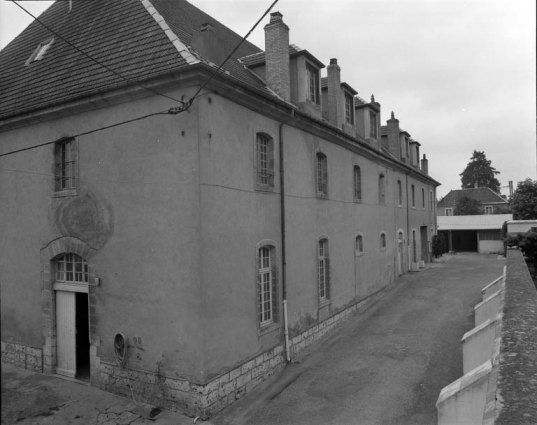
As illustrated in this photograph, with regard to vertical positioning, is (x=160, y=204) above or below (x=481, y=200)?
below

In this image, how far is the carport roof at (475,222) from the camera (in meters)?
38.4

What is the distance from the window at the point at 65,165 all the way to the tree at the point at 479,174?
236 feet

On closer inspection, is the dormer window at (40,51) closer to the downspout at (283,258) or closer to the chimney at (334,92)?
the downspout at (283,258)

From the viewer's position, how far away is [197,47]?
9.75m

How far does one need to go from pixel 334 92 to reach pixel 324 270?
674cm

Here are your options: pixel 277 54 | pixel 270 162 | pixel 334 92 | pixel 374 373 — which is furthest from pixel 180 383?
pixel 334 92

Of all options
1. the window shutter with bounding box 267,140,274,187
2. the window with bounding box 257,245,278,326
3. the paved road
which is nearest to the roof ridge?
the window shutter with bounding box 267,140,274,187

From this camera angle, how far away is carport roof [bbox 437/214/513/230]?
1511 inches

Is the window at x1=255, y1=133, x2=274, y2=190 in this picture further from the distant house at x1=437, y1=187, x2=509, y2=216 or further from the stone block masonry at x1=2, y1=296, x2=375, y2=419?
the distant house at x1=437, y1=187, x2=509, y2=216

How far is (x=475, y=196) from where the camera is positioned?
5678 cm

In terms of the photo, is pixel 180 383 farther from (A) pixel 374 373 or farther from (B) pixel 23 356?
(B) pixel 23 356

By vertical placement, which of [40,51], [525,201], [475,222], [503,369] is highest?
[40,51]

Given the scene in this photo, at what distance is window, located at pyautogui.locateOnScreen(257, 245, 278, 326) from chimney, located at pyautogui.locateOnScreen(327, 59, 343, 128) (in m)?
6.75

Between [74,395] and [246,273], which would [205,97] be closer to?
[246,273]
